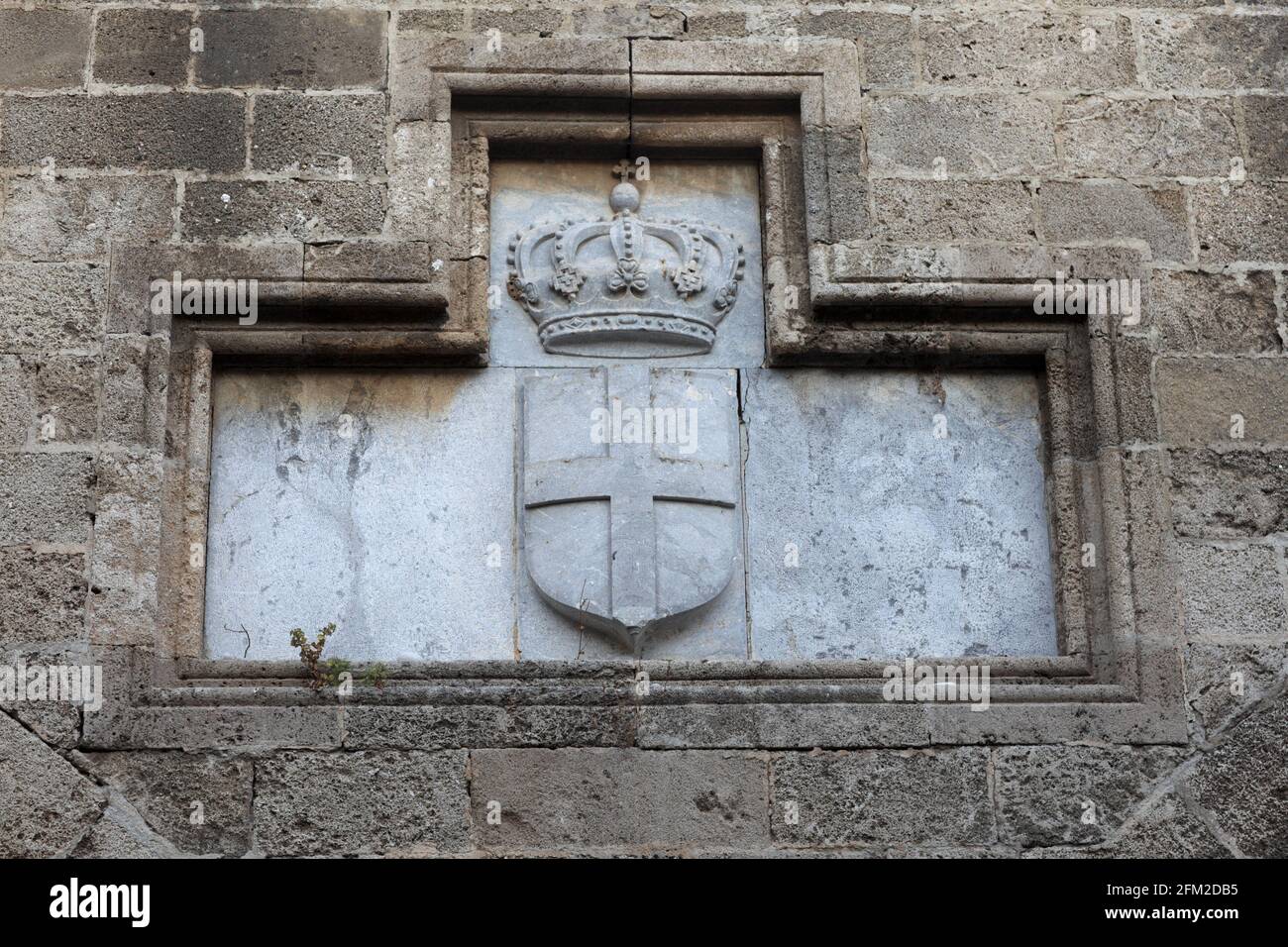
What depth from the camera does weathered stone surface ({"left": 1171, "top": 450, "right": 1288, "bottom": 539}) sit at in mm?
6031

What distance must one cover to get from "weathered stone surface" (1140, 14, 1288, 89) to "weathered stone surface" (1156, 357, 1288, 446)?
0.94 metres

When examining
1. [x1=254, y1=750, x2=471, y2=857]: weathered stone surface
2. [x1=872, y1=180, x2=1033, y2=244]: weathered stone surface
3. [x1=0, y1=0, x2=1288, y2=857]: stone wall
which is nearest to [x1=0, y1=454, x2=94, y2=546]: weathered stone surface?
[x1=0, y1=0, x2=1288, y2=857]: stone wall

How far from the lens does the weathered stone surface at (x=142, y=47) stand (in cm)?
643

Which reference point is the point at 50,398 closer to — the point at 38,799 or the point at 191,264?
the point at 191,264

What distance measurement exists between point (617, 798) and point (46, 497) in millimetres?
1788

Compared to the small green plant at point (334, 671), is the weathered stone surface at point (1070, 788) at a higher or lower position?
lower

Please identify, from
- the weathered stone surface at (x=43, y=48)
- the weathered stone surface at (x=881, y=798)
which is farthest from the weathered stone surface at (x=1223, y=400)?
the weathered stone surface at (x=43, y=48)

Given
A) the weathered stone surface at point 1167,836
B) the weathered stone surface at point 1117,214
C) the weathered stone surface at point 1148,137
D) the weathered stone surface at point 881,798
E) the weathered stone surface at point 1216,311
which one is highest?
the weathered stone surface at point 1148,137

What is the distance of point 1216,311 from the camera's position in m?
6.27

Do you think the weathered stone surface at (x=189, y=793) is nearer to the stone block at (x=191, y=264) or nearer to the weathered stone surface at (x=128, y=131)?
the stone block at (x=191, y=264)

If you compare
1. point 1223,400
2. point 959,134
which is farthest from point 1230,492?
point 959,134

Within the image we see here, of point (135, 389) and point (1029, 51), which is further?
point (1029, 51)

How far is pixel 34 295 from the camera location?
20.2ft

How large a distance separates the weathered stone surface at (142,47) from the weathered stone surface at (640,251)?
101 centimetres
